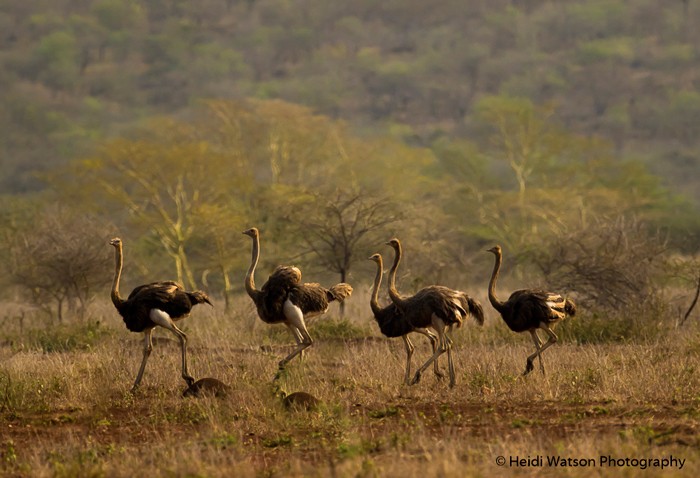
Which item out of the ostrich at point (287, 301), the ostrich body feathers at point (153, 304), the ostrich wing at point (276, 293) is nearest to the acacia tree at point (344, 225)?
the ostrich at point (287, 301)

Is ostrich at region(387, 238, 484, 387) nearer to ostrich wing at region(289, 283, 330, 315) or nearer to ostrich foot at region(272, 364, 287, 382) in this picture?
ostrich wing at region(289, 283, 330, 315)

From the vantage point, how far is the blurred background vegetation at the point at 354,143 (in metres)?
20.4

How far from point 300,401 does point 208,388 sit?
106cm

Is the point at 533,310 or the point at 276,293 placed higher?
the point at 276,293

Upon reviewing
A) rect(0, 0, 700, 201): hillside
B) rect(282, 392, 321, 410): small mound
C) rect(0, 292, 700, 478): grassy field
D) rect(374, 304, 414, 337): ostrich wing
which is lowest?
rect(0, 292, 700, 478): grassy field

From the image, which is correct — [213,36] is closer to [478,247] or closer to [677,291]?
[478,247]

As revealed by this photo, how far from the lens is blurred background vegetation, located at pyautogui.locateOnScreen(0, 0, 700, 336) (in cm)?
2036

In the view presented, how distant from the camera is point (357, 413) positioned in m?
9.78

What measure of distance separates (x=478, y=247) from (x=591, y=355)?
65.8 feet

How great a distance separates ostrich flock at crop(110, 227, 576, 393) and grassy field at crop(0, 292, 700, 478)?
326 millimetres

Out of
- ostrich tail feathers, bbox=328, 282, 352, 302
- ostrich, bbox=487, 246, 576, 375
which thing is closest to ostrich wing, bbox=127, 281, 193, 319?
ostrich tail feathers, bbox=328, 282, 352, 302

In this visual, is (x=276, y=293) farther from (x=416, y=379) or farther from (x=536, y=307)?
(x=536, y=307)

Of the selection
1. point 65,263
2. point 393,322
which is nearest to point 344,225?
point 65,263

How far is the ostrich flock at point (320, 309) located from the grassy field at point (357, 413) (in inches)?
12.9
